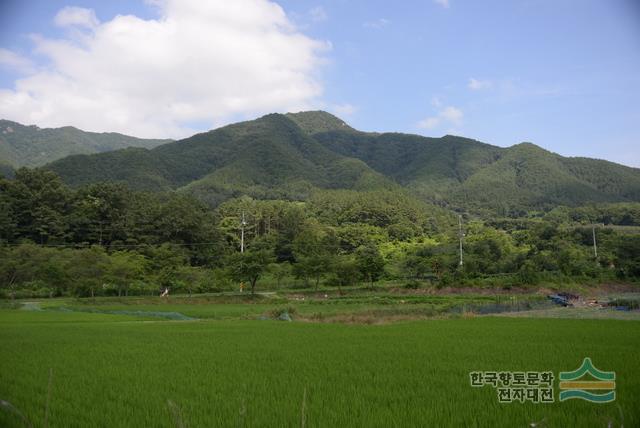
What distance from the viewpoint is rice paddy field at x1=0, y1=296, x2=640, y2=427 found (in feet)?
17.8

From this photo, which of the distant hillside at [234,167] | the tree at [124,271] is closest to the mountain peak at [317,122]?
the distant hillside at [234,167]

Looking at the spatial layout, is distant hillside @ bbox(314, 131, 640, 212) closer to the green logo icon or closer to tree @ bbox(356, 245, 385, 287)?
tree @ bbox(356, 245, 385, 287)

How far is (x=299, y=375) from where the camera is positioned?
8047mm

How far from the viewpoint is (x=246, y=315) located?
77.7 feet

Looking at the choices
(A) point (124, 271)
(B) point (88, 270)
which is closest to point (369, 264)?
(A) point (124, 271)

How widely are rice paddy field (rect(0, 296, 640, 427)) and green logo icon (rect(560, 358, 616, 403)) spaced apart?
150mm

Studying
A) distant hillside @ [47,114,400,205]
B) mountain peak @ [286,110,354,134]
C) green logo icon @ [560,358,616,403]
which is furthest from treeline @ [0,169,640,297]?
mountain peak @ [286,110,354,134]

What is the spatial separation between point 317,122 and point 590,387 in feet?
625

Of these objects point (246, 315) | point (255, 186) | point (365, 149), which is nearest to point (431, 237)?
point (255, 186)

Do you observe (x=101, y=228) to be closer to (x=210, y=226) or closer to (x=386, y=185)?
(x=210, y=226)

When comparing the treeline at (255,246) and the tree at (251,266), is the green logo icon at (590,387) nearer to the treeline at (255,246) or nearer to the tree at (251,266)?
the treeline at (255,246)

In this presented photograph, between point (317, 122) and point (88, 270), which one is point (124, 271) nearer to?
point (88, 270)

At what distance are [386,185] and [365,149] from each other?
246ft

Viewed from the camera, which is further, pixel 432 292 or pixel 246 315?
pixel 432 292
